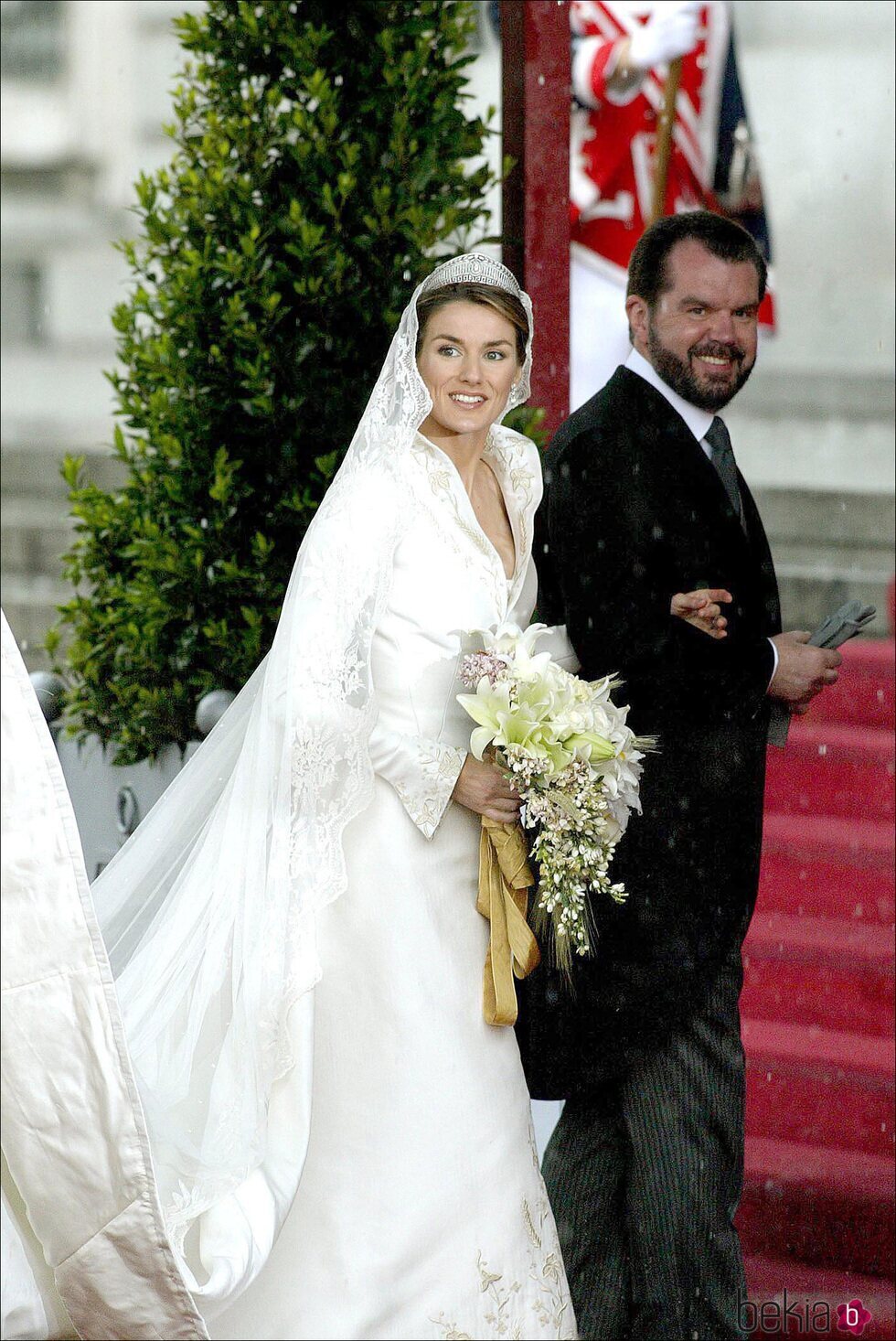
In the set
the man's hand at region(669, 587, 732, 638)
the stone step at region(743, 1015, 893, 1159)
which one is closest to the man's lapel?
the man's hand at region(669, 587, 732, 638)

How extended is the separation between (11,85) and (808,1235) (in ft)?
31.1

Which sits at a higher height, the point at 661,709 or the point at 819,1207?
the point at 661,709

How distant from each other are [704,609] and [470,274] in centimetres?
77

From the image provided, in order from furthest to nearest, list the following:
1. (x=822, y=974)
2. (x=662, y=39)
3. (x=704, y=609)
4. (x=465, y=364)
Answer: (x=662, y=39) → (x=822, y=974) → (x=704, y=609) → (x=465, y=364)

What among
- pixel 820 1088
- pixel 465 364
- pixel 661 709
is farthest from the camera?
pixel 820 1088

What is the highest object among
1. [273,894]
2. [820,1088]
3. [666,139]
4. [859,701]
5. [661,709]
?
[666,139]

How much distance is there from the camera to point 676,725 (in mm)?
3236

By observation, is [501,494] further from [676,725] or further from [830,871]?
[830,871]

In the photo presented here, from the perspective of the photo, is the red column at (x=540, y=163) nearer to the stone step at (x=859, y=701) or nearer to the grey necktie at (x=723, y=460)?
the grey necktie at (x=723, y=460)

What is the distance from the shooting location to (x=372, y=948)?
289 centimetres

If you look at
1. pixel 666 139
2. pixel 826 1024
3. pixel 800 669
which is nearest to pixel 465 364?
pixel 800 669

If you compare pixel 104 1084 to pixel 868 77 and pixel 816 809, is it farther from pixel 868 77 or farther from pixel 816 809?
pixel 868 77

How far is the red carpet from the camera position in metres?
3.79

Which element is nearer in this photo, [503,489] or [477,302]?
[477,302]
